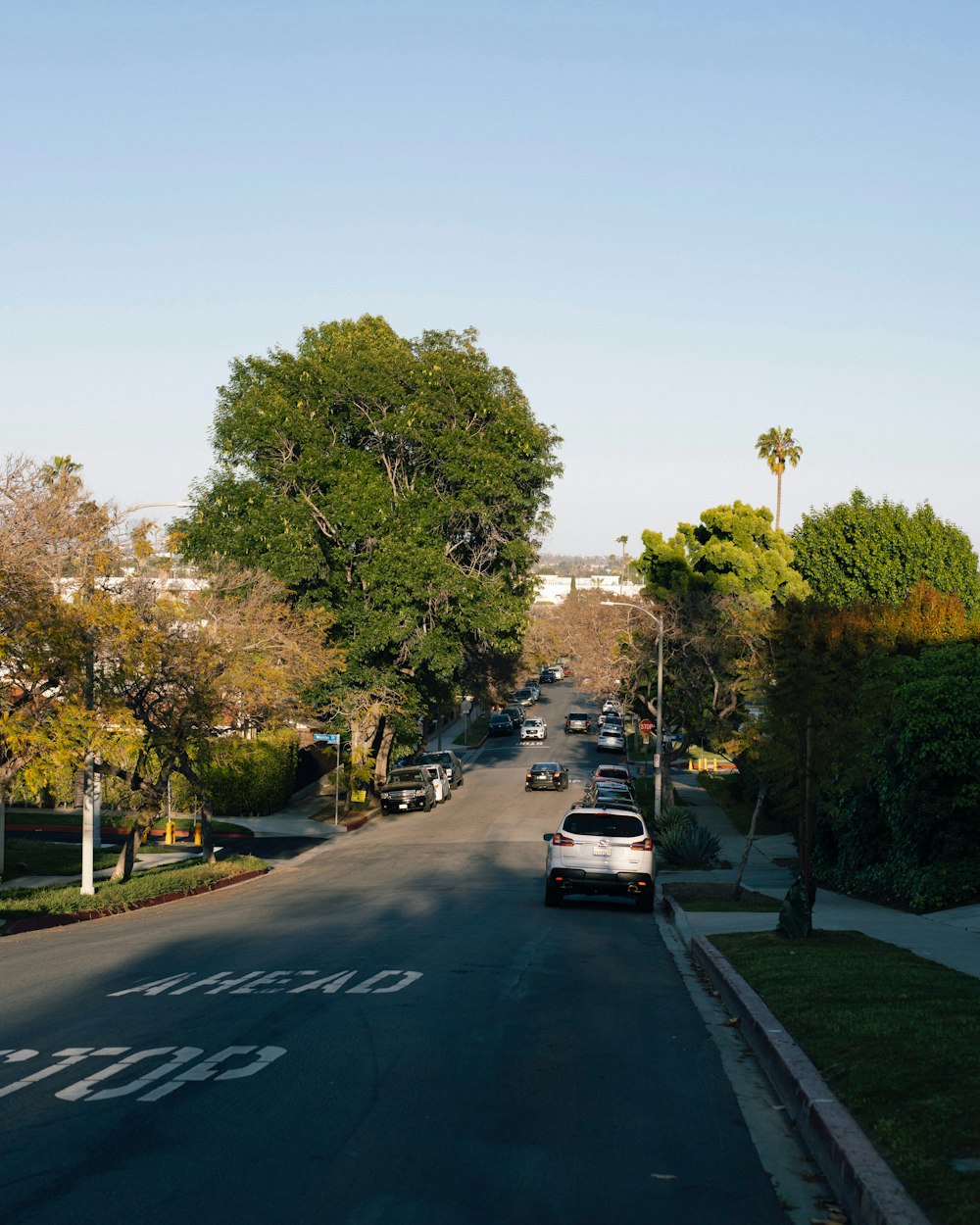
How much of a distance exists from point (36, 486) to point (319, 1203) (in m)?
19.9

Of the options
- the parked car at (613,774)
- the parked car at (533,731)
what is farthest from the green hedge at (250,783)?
the parked car at (533,731)

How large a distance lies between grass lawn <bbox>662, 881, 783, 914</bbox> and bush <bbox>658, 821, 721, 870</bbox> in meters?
3.87

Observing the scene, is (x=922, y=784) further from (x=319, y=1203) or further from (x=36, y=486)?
(x=319, y=1203)

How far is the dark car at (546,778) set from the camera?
188 feet

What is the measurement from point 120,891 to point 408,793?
25050 millimetres

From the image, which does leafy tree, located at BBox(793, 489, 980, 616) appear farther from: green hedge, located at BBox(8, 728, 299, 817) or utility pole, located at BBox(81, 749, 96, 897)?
utility pole, located at BBox(81, 749, 96, 897)

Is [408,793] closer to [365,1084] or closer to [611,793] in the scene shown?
[611,793]

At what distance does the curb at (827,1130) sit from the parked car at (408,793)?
38673mm

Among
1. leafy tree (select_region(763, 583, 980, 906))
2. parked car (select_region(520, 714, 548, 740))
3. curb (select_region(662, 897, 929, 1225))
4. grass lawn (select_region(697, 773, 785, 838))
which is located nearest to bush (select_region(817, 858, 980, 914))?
leafy tree (select_region(763, 583, 980, 906))

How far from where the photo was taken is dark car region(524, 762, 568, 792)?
57.2 meters

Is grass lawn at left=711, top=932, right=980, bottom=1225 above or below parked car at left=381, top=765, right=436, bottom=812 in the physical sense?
above

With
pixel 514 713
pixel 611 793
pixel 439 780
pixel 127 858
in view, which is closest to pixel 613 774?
pixel 439 780

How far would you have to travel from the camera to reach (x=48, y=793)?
48.5 metres

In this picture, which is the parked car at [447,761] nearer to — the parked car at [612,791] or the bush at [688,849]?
the parked car at [612,791]
